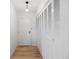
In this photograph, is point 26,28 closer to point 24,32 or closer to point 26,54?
point 24,32

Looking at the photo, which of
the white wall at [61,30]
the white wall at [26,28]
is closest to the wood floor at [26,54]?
the white wall at [26,28]

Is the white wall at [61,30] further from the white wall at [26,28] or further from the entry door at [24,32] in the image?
the entry door at [24,32]

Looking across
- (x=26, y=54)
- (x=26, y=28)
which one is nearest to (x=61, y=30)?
(x=26, y=54)

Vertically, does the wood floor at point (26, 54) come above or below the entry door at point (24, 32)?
below

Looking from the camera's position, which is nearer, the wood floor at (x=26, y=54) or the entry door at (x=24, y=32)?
the wood floor at (x=26, y=54)

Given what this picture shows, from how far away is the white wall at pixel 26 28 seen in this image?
9672mm

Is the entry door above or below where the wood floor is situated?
above

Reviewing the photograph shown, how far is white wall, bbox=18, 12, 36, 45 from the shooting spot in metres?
9.67

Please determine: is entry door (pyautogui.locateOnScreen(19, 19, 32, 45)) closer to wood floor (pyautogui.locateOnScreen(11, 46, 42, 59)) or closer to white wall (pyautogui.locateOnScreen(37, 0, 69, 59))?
wood floor (pyautogui.locateOnScreen(11, 46, 42, 59))

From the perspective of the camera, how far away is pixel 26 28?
9852 mm

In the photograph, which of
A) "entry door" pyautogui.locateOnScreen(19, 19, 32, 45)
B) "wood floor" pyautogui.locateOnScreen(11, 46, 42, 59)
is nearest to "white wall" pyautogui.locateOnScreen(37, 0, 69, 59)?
"wood floor" pyautogui.locateOnScreen(11, 46, 42, 59)
